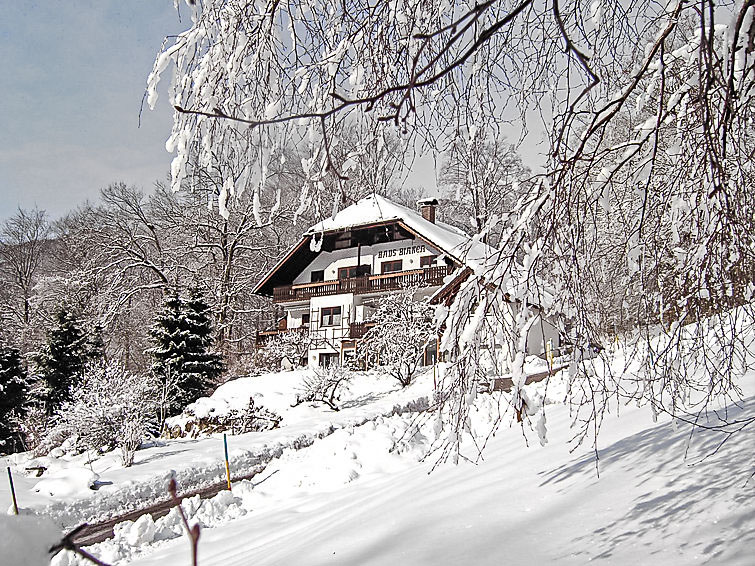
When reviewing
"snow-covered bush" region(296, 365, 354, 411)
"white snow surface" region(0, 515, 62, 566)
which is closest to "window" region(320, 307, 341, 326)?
"snow-covered bush" region(296, 365, 354, 411)

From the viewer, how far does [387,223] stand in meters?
8.66

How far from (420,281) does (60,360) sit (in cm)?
1314

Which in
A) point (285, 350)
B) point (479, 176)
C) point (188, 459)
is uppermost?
point (479, 176)

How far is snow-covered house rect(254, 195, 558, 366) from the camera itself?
22.7 metres

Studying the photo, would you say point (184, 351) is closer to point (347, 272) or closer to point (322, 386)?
point (322, 386)

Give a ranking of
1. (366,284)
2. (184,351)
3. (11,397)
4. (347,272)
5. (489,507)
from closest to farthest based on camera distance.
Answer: (489,507) < (11,397) < (184,351) < (366,284) < (347,272)

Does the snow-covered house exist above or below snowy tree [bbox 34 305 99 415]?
above

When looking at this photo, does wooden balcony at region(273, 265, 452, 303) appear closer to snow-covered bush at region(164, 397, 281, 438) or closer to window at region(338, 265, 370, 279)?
window at region(338, 265, 370, 279)

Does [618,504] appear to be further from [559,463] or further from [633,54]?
[633,54]


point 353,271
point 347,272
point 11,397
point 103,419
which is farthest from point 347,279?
point 103,419

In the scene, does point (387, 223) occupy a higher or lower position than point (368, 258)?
lower

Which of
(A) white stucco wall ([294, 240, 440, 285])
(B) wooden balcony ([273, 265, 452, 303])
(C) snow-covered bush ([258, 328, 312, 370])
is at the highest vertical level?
(A) white stucco wall ([294, 240, 440, 285])

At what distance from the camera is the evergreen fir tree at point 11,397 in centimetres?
1612

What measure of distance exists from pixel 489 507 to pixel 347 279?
21.5 m
